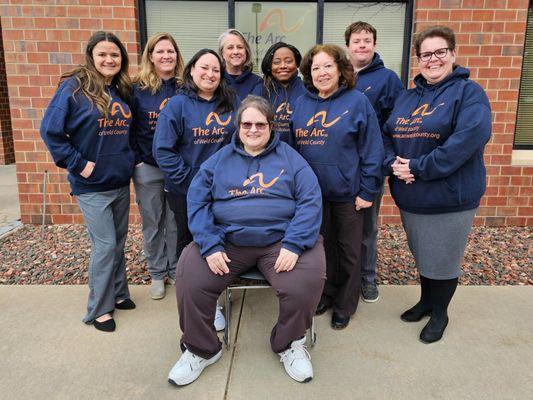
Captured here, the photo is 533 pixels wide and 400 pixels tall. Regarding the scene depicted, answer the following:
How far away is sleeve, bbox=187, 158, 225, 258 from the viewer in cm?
249

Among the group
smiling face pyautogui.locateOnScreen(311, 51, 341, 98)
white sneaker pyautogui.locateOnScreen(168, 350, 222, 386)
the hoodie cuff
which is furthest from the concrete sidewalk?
smiling face pyautogui.locateOnScreen(311, 51, 341, 98)

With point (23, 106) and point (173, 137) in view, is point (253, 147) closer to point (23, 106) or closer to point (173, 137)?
point (173, 137)

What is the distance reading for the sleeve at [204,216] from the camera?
2.49 metres

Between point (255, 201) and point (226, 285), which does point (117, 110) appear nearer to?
point (255, 201)

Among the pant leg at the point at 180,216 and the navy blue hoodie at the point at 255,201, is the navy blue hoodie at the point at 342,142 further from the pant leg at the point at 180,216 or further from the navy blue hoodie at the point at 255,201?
the pant leg at the point at 180,216

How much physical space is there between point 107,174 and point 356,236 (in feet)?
5.45

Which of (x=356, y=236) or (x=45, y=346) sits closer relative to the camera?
(x=45, y=346)

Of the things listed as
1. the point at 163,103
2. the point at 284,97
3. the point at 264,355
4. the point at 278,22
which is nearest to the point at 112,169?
the point at 163,103

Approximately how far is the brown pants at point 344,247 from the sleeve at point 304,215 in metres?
0.36

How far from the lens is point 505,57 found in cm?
478

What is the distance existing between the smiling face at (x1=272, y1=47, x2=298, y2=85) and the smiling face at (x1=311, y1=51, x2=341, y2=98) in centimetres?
33

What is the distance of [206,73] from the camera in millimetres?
2828

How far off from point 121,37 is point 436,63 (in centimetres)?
350

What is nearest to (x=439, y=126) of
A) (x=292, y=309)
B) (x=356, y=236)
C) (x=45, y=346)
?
(x=356, y=236)
